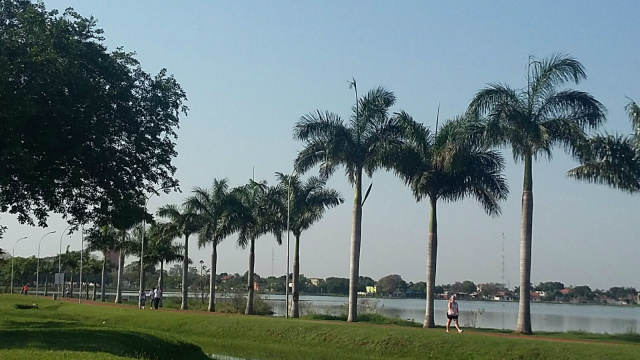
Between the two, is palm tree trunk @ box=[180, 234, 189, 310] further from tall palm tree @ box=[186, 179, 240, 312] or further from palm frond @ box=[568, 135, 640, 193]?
palm frond @ box=[568, 135, 640, 193]

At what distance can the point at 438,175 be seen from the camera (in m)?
38.6

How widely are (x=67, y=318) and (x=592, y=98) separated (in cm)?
3309

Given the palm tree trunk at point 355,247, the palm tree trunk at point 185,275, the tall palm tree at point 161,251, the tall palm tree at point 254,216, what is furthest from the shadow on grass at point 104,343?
the tall palm tree at point 161,251

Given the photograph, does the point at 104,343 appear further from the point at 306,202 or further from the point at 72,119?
the point at 306,202

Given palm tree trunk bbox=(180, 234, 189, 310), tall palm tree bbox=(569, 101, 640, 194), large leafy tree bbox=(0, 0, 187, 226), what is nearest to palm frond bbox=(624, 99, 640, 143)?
tall palm tree bbox=(569, 101, 640, 194)

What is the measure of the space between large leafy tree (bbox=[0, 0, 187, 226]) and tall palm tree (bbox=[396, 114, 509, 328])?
43.3ft

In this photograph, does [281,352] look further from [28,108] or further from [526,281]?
[28,108]

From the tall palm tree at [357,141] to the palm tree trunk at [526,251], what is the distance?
8428mm

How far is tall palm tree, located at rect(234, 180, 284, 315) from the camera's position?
172 feet

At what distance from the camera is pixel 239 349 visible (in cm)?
3325

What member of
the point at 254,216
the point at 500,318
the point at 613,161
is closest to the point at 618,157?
the point at 613,161

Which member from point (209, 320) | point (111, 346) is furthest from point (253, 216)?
point (111, 346)

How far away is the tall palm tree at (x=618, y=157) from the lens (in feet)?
106

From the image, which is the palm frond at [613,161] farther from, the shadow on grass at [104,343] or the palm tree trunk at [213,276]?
the palm tree trunk at [213,276]
